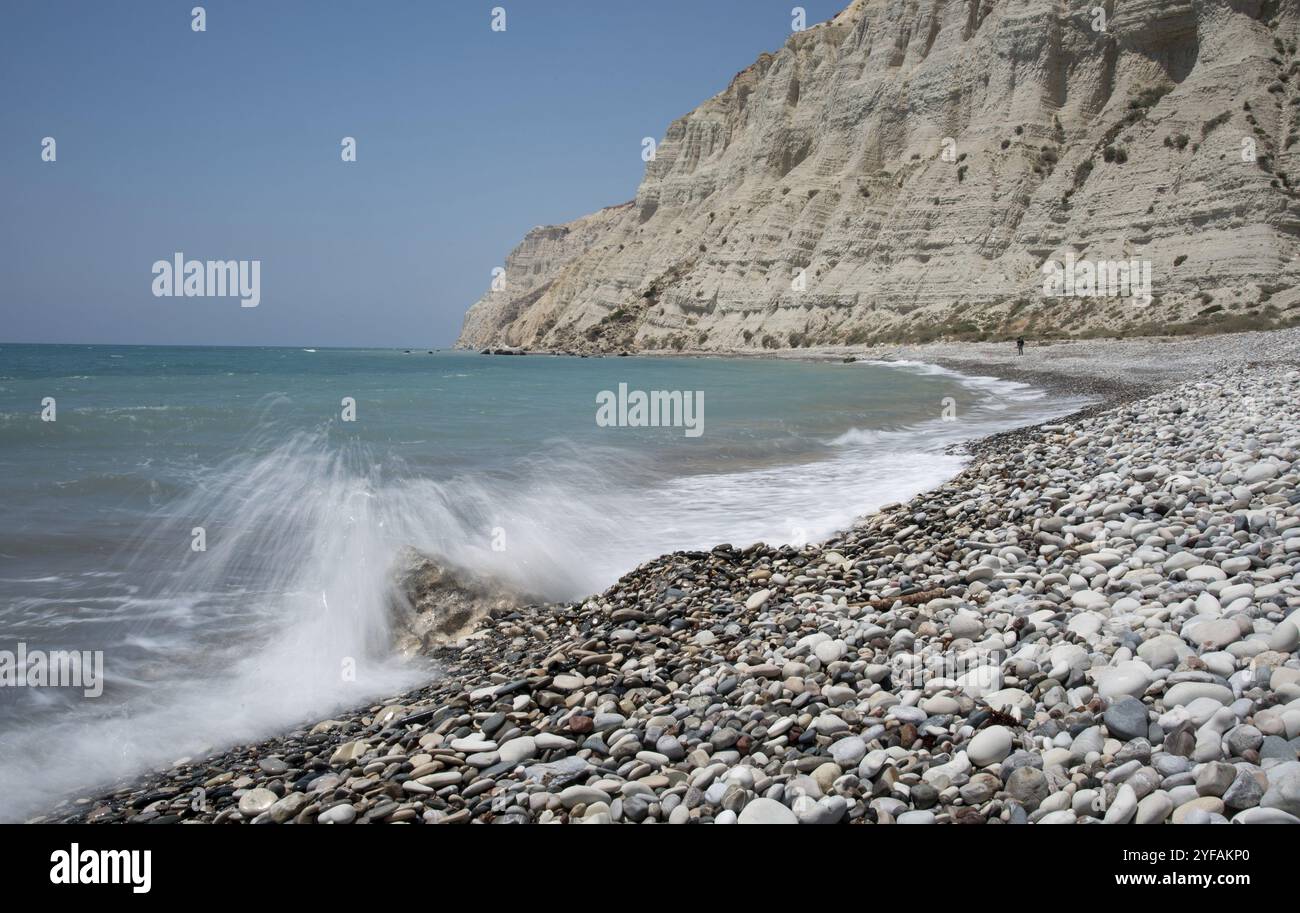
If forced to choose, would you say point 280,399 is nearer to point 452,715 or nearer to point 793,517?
point 793,517

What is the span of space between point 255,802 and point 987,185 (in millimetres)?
72718

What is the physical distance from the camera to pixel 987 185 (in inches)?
2571

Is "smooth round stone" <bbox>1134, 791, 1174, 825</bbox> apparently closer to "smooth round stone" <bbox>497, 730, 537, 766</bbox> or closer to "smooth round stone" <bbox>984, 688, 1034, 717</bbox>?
"smooth round stone" <bbox>984, 688, 1034, 717</bbox>

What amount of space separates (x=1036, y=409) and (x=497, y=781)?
22.8 meters

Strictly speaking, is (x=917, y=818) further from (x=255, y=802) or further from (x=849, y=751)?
(x=255, y=802)

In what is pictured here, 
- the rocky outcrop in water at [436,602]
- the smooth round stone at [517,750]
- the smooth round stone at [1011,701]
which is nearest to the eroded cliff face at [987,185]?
the rocky outcrop in water at [436,602]

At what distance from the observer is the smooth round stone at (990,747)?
10.9ft

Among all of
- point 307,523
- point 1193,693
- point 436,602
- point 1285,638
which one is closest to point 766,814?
point 1193,693

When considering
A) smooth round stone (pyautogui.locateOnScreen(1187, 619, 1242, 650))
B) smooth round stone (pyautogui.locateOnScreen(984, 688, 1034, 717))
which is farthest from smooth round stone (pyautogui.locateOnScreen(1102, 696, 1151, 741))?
smooth round stone (pyautogui.locateOnScreen(1187, 619, 1242, 650))

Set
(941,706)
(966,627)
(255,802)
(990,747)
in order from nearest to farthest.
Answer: (990,747) < (941,706) < (255,802) < (966,627)

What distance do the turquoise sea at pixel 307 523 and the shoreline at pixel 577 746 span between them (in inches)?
36.6

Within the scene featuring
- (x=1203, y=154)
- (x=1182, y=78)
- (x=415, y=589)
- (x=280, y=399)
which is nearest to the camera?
(x=415, y=589)
